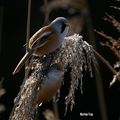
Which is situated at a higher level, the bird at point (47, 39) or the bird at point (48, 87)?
the bird at point (48, 87)

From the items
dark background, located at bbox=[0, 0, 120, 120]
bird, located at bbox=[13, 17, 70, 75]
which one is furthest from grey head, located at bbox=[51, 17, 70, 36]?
dark background, located at bbox=[0, 0, 120, 120]

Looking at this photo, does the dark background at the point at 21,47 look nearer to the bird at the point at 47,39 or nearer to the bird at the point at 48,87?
the bird at the point at 47,39

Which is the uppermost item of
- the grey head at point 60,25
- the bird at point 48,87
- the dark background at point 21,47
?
the bird at point 48,87

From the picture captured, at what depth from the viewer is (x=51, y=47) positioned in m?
1.67

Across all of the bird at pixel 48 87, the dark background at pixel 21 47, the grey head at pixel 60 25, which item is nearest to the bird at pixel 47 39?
the grey head at pixel 60 25

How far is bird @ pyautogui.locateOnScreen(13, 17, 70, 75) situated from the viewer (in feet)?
5.29

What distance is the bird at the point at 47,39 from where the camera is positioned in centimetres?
161

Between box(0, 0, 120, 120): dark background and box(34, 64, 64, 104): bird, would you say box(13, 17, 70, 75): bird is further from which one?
box(0, 0, 120, 120): dark background

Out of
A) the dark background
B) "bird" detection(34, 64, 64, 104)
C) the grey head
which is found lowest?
the dark background

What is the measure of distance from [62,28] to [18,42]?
2.53 m

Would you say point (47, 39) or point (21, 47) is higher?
point (47, 39)

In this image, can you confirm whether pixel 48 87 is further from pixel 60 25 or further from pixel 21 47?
pixel 21 47

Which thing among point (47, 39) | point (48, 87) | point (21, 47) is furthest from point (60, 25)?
point (21, 47)

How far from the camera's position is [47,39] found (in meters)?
1.77
